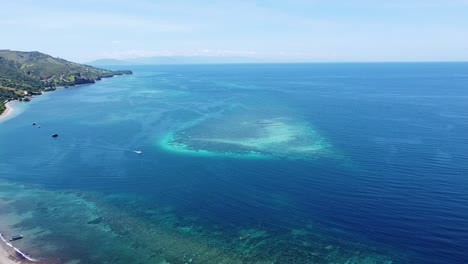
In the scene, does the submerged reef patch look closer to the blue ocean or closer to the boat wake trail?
the blue ocean

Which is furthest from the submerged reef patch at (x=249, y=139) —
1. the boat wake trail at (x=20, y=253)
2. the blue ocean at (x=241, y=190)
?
the boat wake trail at (x=20, y=253)

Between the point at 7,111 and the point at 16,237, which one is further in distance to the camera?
the point at 7,111

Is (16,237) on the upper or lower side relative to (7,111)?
lower

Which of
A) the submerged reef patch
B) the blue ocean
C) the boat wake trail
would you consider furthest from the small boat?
the submerged reef patch

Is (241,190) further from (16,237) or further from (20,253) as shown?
(16,237)

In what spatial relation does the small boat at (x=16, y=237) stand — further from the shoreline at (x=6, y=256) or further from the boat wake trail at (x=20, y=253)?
the shoreline at (x=6, y=256)

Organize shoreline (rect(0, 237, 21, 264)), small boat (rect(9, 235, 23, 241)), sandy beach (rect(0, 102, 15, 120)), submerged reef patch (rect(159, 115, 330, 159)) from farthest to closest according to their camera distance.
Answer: sandy beach (rect(0, 102, 15, 120))
submerged reef patch (rect(159, 115, 330, 159))
small boat (rect(9, 235, 23, 241))
shoreline (rect(0, 237, 21, 264))

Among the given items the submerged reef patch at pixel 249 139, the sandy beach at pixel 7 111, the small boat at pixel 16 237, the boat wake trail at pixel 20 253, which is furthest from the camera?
the sandy beach at pixel 7 111

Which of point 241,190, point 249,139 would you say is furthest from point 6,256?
point 249,139
